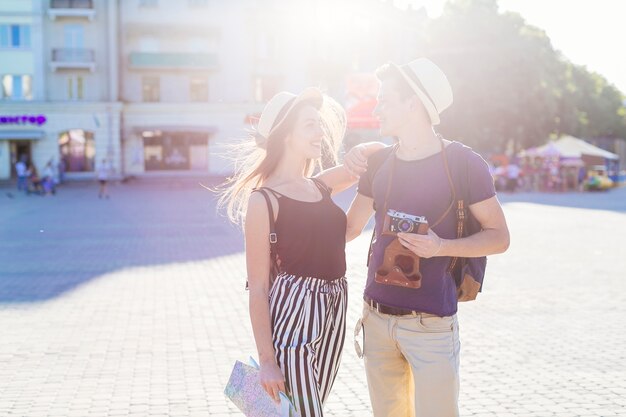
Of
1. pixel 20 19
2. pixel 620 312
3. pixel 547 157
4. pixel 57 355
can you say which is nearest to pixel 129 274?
pixel 57 355

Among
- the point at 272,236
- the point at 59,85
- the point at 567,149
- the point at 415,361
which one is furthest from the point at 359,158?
the point at 59,85

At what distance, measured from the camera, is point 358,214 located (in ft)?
11.2

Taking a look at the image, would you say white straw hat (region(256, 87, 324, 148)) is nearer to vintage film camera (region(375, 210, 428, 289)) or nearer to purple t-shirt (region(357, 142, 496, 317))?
purple t-shirt (region(357, 142, 496, 317))

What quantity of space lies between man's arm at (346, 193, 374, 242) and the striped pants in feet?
1.04

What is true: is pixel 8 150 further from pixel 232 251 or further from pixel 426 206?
pixel 426 206

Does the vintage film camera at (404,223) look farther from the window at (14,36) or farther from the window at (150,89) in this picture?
the window at (14,36)

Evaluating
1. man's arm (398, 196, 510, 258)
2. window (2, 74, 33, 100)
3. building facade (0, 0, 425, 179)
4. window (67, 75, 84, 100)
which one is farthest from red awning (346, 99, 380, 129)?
man's arm (398, 196, 510, 258)

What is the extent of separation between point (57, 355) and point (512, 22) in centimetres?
4594

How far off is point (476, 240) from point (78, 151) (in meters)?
46.3

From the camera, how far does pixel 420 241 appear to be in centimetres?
279

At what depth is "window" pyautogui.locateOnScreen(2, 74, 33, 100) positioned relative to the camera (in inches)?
1807

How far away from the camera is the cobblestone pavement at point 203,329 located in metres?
5.57

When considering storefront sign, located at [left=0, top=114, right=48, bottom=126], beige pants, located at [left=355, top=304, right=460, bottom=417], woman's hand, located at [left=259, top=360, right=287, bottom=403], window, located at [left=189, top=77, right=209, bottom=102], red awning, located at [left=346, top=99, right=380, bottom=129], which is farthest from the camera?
window, located at [left=189, top=77, right=209, bottom=102]

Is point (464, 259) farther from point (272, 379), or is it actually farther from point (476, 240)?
point (272, 379)
